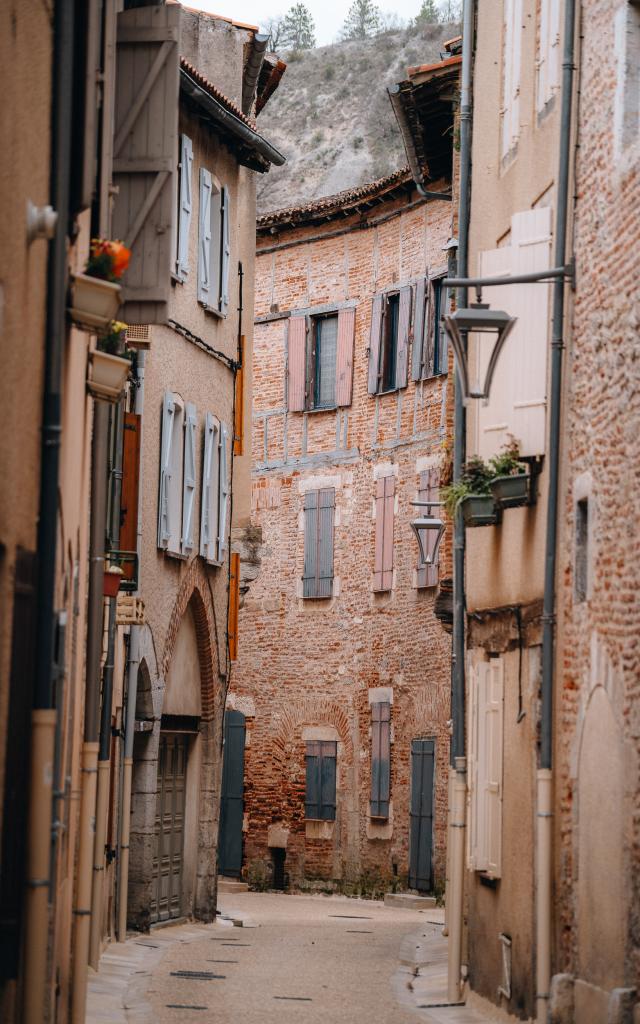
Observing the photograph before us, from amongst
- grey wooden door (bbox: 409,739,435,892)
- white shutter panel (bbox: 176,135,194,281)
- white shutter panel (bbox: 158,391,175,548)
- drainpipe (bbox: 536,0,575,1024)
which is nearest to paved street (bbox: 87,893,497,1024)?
drainpipe (bbox: 536,0,575,1024)

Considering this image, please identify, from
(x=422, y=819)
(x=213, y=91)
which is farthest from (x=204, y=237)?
(x=422, y=819)

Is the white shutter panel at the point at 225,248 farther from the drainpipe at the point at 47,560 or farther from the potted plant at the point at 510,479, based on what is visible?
the drainpipe at the point at 47,560

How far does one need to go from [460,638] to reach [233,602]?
6.31 metres

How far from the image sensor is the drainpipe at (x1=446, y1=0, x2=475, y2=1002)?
13.7 m

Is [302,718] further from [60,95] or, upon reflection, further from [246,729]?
[60,95]

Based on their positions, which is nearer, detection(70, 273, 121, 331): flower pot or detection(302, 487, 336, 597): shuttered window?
detection(70, 273, 121, 331): flower pot

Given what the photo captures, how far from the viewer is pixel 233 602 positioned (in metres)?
20.7

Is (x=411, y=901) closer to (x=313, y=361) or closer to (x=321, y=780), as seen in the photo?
(x=321, y=780)

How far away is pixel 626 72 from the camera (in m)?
10.8

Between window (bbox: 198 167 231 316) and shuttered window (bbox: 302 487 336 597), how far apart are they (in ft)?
23.1

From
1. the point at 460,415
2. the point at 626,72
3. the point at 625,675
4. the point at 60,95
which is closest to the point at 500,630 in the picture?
the point at 460,415

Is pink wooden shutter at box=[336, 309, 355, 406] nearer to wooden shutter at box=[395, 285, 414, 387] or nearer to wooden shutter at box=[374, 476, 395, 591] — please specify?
wooden shutter at box=[395, 285, 414, 387]

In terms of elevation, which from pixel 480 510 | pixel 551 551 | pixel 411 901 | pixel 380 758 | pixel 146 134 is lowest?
pixel 411 901

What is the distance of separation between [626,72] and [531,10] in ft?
9.84
